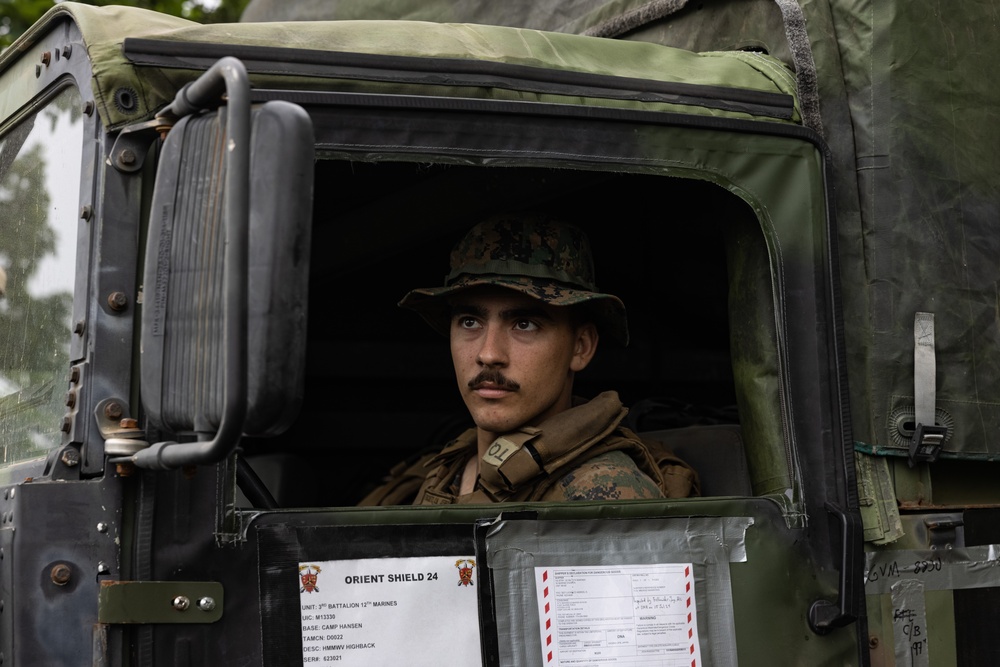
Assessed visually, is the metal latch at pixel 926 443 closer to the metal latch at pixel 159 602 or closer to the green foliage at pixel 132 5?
the metal latch at pixel 159 602

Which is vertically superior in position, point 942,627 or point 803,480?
point 803,480

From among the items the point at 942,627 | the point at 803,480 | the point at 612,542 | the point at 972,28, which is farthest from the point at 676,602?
the point at 972,28

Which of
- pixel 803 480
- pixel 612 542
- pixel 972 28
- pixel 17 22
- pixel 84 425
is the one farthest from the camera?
pixel 17 22

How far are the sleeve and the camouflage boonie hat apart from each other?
348 mm

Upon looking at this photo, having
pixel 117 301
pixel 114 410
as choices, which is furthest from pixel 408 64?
pixel 114 410

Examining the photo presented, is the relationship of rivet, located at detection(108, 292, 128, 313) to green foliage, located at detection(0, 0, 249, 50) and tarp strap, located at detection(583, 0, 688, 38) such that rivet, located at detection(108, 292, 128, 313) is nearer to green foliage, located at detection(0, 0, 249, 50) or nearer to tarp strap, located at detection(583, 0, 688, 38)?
tarp strap, located at detection(583, 0, 688, 38)

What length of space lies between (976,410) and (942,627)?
431 millimetres

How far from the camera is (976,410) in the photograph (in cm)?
253

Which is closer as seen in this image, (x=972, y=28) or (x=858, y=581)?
(x=858, y=581)

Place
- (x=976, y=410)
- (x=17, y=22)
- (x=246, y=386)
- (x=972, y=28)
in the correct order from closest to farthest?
(x=246, y=386), (x=976, y=410), (x=972, y=28), (x=17, y=22)

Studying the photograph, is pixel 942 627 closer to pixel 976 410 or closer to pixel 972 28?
pixel 976 410

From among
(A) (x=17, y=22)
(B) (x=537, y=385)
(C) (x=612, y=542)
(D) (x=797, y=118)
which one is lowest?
(C) (x=612, y=542)

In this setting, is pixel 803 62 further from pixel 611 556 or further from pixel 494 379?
pixel 611 556

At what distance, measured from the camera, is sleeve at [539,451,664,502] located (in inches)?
101
